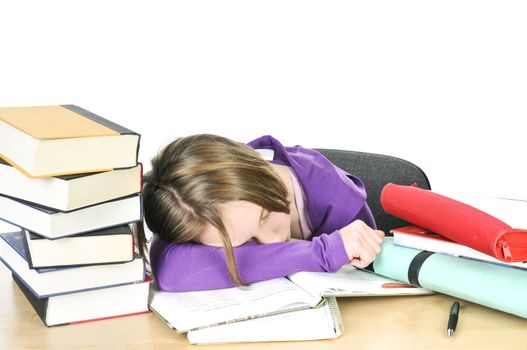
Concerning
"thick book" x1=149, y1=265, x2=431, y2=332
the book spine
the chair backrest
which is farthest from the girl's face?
the chair backrest

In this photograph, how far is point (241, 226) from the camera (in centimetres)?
143

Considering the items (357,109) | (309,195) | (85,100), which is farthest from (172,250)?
(357,109)

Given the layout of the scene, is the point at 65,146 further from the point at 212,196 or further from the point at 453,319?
the point at 453,319

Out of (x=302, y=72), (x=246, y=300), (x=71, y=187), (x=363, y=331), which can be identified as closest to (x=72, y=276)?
(x=71, y=187)

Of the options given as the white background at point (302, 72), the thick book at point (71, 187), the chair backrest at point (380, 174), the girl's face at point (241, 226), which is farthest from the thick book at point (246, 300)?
the white background at point (302, 72)

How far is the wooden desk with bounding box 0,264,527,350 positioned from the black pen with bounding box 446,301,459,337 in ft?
0.04

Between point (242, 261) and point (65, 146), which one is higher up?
point (65, 146)

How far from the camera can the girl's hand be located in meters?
1.40

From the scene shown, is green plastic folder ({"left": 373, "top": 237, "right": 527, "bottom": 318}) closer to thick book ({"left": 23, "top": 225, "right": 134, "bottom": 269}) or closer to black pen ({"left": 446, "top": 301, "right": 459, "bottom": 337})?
black pen ({"left": 446, "top": 301, "right": 459, "bottom": 337})

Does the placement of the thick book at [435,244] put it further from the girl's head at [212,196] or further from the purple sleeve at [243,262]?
the girl's head at [212,196]

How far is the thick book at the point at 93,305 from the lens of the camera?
1.25 metres

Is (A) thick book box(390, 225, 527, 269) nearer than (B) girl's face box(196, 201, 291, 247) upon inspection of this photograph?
Yes

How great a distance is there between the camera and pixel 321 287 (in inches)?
50.9

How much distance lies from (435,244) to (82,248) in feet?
1.93
